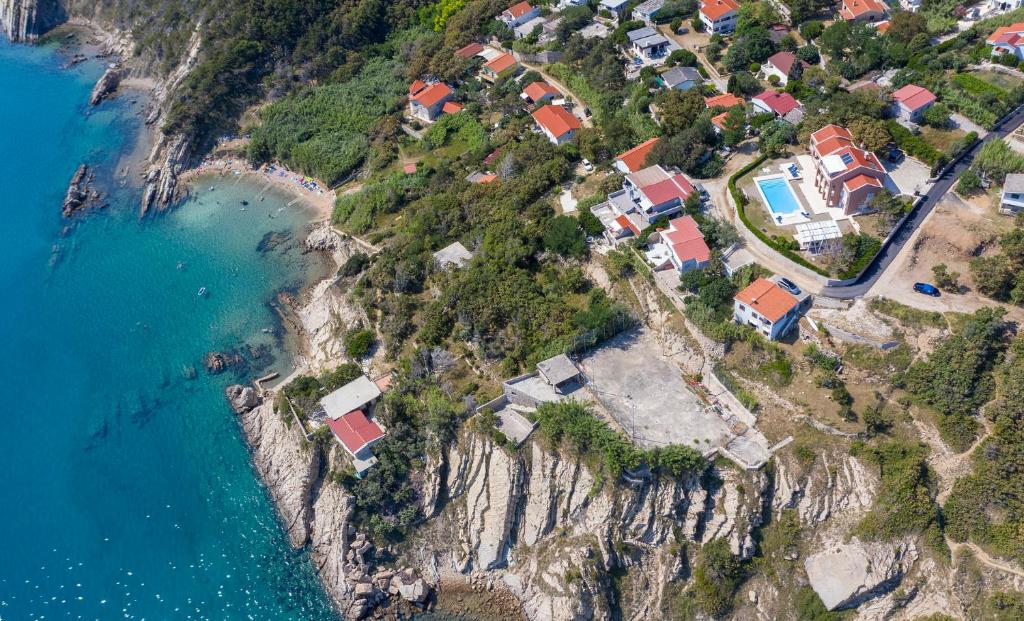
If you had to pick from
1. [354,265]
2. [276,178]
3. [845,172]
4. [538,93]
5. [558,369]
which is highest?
[845,172]

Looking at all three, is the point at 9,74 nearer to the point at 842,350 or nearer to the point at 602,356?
the point at 602,356

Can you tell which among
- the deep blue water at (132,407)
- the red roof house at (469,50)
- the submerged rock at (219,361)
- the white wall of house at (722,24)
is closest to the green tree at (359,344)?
the deep blue water at (132,407)

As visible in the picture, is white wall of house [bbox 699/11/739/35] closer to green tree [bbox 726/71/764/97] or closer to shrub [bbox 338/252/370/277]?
green tree [bbox 726/71/764/97]

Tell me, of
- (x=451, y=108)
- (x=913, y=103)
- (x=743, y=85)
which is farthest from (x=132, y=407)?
(x=913, y=103)

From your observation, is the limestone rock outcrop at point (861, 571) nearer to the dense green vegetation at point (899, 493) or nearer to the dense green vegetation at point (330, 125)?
the dense green vegetation at point (899, 493)

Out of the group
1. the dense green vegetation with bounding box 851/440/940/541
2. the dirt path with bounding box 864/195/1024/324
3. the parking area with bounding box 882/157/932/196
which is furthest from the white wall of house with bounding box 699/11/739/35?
the dense green vegetation with bounding box 851/440/940/541

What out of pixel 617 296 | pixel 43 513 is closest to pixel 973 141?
pixel 617 296

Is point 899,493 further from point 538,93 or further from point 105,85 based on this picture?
point 105,85
